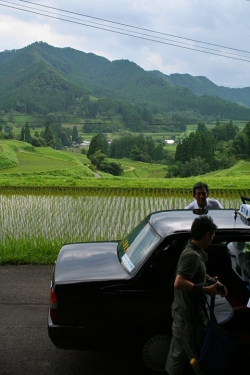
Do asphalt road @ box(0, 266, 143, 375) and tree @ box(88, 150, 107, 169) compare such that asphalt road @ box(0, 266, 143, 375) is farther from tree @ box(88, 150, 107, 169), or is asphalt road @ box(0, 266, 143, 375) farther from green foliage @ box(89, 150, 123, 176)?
tree @ box(88, 150, 107, 169)

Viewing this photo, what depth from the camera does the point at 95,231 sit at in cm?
858

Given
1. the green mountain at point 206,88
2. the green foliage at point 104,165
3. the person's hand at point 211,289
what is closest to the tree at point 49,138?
the green foliage at point 104,165

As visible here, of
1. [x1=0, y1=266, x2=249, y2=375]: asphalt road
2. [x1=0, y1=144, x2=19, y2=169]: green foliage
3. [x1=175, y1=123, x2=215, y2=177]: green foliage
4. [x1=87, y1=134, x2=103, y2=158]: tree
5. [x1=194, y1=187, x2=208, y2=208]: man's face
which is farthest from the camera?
[x1=87, y1=134, x2=103, y2=158]: tree

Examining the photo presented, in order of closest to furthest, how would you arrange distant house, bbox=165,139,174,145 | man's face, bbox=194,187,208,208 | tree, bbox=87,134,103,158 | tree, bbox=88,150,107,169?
man's face, bbox=194,187,208,208
tree, bbox=88,150,107,169
tree, bbox=87,134,103,158
distant house, bbox=165,139,174,145

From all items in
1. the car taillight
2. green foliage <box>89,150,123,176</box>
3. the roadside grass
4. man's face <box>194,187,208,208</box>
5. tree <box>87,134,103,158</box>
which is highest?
man's face <box>194,187,208,208</box>

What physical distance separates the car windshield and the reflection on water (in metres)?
3.74

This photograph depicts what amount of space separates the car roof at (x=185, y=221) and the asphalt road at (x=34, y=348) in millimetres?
1303

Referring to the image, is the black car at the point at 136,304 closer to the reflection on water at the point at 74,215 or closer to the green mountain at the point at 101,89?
the reflection on water at the point at 74,215

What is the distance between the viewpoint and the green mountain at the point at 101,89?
312 ft

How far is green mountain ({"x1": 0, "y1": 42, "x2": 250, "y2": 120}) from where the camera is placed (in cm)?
9506

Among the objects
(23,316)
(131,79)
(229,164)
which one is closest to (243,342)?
(23,316)

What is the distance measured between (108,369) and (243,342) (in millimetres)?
1336

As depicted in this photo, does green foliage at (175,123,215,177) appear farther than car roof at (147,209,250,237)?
Yes

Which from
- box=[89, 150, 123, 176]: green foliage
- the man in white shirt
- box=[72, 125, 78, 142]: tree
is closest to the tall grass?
the man in white shirt
